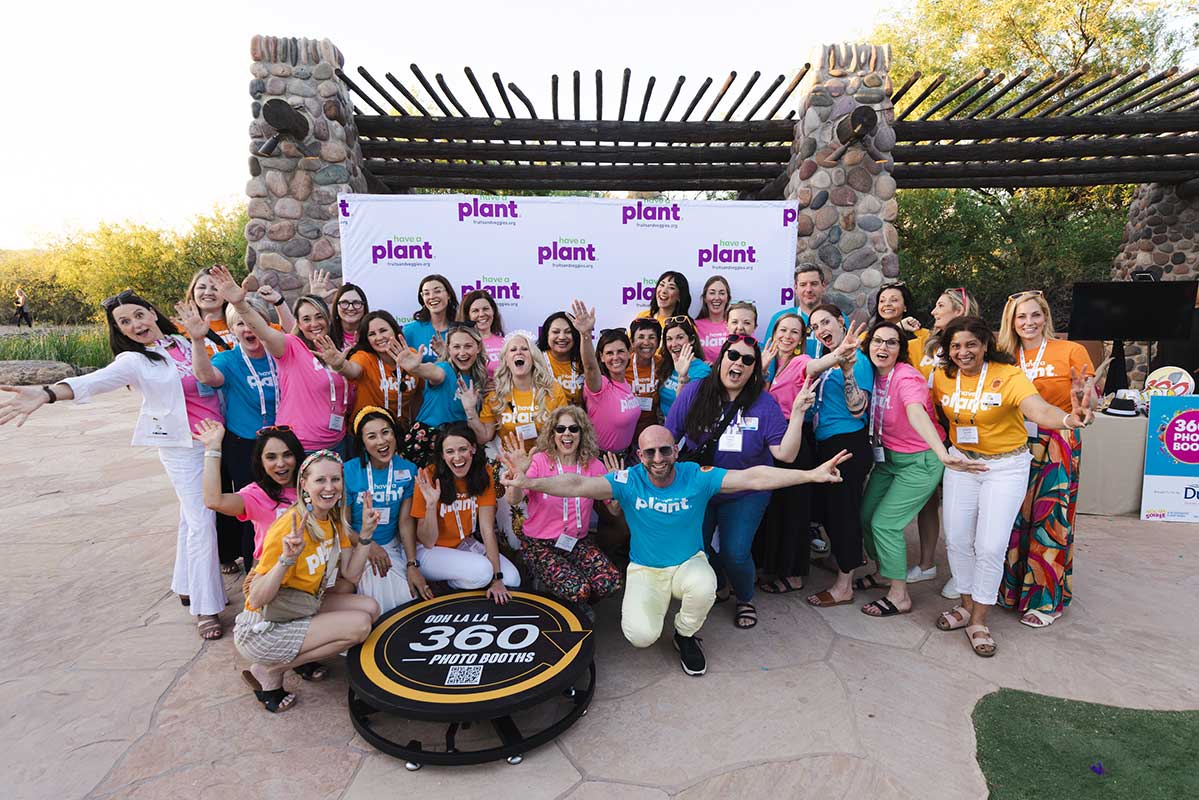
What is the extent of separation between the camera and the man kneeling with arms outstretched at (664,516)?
2.98 meters

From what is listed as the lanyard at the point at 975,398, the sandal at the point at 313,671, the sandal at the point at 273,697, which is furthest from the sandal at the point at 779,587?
the sandal at the point at 273,697

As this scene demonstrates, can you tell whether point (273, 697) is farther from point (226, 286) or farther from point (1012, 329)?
point (1012, 329)

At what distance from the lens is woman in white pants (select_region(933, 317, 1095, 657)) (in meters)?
3.12

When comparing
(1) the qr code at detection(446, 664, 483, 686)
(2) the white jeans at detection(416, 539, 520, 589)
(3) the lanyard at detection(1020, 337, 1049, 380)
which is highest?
(3) the lanyard at detection(1020, 337, 1049, 380)

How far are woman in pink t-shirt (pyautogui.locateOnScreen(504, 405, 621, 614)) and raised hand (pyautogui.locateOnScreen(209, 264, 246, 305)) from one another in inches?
64.5

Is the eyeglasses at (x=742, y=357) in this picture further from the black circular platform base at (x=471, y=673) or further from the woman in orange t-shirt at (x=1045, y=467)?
the black circular platform base at (x=471, y=673)

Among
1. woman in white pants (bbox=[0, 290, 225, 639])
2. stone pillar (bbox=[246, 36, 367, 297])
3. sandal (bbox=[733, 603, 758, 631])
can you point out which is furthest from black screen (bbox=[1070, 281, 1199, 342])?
woman in white pants (bbox=[0, 290, 225, 639])

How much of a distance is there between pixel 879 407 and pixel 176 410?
3.92 metres

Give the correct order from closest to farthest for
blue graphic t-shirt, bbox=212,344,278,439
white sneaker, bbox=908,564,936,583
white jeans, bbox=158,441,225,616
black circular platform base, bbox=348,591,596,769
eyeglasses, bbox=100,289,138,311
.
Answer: black circular platform base, bbox=348,591,596,769 → eyeglasses, bbox=100,289,138,311 → white jeans, bbox=158,441,225,616 → blue graphic t-shirt, bbox=212,344,278,439 → white sneaker, bbox=908,564,936,583

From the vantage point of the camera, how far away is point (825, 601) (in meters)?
3.68

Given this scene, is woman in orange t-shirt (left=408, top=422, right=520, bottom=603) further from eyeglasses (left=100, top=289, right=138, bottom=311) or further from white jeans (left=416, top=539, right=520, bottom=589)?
eyeglasses (left=100, top=289, right=138, bottom=311)

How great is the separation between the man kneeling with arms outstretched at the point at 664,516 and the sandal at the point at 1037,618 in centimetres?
159

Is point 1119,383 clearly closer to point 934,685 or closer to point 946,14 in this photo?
point 934,685

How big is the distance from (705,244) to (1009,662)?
11.5ft
